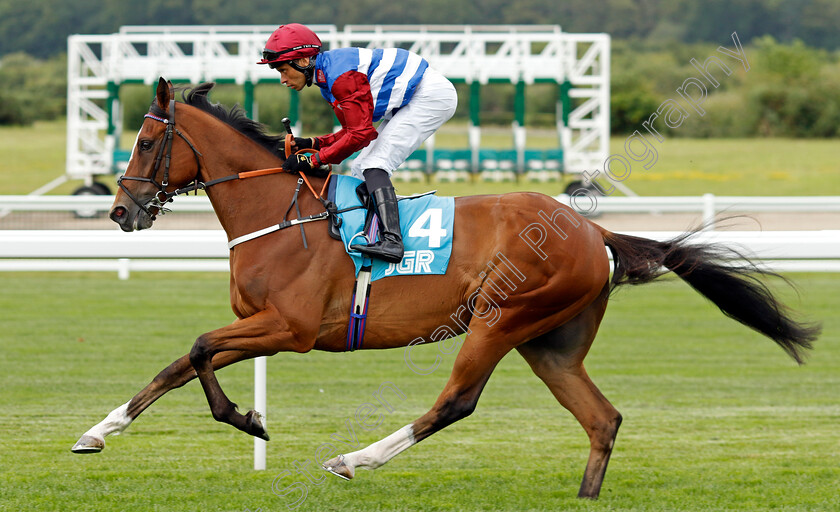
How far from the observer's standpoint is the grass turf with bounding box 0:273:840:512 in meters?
3.82

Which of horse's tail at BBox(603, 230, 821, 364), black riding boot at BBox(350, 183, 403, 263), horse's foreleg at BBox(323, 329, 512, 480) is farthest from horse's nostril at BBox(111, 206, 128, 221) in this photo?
horse's tail at BBox(603, 230, 821, 364)

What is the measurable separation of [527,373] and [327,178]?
3.30 m

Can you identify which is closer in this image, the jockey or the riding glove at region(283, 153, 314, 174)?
the jockey

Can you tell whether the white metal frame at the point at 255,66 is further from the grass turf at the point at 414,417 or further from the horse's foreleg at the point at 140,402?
the horse's foreleg at the point at 140,402

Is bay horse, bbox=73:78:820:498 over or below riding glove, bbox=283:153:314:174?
below

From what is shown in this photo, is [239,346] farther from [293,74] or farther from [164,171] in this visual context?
[293,74]

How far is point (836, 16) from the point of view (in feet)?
217

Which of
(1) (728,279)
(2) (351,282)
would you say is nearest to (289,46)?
(2) (351,282)

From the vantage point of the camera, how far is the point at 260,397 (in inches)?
162

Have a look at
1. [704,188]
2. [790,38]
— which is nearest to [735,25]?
[790,38]

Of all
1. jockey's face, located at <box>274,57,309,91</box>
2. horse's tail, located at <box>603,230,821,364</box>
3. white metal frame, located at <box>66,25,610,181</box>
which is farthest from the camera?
white metal frame, located at <box>66,25,610,181</box>

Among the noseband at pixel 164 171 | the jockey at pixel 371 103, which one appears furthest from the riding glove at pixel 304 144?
the noseband at pixel 164 171

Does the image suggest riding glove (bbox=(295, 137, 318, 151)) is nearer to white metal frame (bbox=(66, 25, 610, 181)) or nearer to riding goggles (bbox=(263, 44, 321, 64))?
riding goggles (bbox=(263, 44, 321, 64))

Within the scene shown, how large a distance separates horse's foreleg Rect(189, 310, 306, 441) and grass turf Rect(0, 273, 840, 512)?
1.11ft
